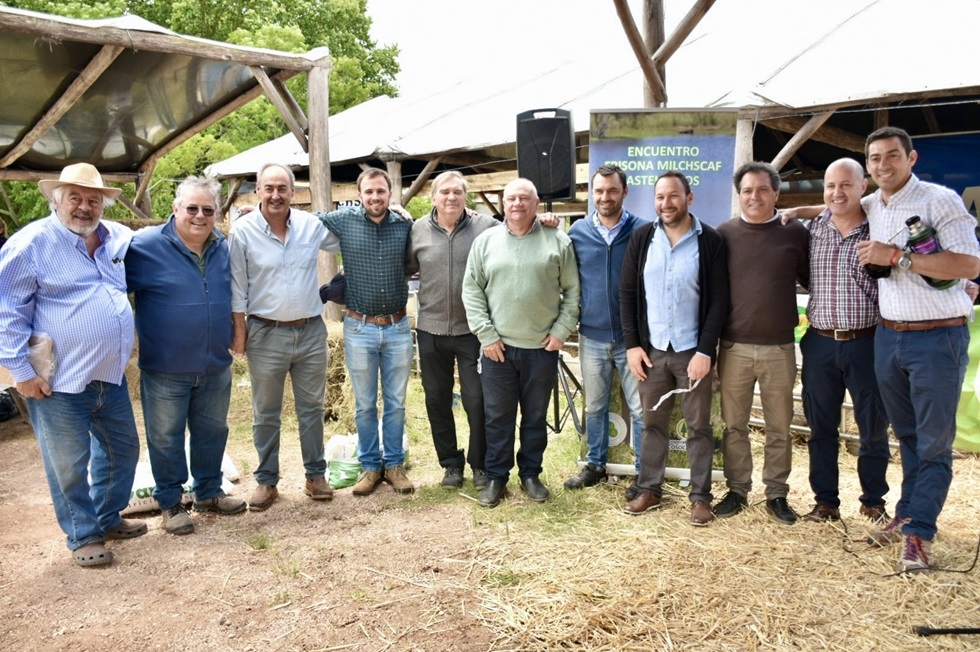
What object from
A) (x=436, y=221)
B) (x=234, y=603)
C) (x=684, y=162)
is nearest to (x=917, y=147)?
(x=684, y=162)

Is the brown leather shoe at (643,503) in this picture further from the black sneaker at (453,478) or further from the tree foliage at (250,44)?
the tree foliage at (250,44)

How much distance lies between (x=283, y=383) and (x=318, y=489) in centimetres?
76

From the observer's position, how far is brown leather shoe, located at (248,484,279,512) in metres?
4.63

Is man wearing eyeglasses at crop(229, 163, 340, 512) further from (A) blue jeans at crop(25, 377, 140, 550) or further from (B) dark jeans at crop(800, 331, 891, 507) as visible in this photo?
(B) dark jeans at crop(800, 331, 891, 507)

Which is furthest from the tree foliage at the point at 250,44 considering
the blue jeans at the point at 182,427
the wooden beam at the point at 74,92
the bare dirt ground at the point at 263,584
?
the bare dirt ground at the point at 263,584

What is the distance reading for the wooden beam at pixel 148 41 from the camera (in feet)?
18.7

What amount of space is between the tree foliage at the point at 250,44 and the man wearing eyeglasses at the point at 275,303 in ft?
33.4

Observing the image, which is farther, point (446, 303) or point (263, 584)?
point (446, 303)

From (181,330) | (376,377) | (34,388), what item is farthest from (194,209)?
(376,377)

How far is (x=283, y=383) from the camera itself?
4488 millimetres

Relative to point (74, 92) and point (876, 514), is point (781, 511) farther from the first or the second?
point (74, 92)

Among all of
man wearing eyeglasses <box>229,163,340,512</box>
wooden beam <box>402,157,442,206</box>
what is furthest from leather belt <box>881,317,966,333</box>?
wooden beam <box>402,157,442,206</box>

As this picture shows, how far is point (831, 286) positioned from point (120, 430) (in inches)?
147

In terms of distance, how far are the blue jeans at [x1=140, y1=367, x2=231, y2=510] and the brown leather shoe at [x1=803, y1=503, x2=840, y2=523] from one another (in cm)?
336
